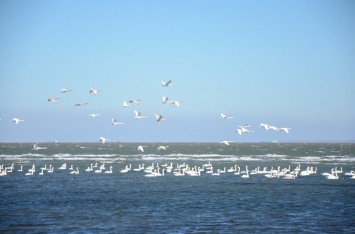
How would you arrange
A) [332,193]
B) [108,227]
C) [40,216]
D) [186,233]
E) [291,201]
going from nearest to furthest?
[186,233], [108,227], [40,216], [291,201], [332,193]

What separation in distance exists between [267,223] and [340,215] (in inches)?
215

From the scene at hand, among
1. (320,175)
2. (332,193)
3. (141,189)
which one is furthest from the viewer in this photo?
(320,175)

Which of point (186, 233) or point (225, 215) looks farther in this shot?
point (225, 215)

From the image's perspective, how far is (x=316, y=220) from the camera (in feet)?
98.2

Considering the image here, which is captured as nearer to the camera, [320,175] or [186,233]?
[186,233]

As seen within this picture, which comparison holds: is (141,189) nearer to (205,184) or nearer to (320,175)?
(205,184)

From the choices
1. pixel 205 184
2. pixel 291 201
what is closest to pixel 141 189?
pixel 205 184

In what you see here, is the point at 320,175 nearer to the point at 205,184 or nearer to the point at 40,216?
the point at 205,184

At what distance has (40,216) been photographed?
31.5m

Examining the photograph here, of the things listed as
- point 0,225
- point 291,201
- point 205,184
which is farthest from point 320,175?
point 0,225

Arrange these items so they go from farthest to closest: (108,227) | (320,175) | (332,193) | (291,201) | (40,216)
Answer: (320,175) → (332,193) → (291,201) → (40,216) → (108,227)

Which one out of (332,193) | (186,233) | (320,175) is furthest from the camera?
(320,175)

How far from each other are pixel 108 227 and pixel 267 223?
8751mm

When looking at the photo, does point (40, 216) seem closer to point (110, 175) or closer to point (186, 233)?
point (186, 233)
